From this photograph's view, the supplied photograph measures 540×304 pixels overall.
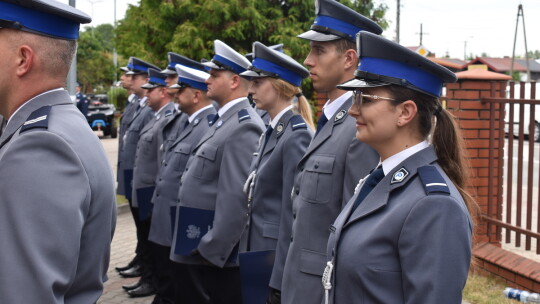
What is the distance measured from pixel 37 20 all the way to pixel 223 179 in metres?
2.82

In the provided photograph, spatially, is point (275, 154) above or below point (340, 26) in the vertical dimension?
below

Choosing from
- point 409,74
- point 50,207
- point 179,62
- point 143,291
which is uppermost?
point 179,62

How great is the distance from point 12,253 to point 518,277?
5.11 meters

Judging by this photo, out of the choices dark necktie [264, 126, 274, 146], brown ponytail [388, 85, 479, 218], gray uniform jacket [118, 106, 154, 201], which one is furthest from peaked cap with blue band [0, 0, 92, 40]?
gray uniform jacket [118, 106, 154, 201]

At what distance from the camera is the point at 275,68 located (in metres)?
4.68

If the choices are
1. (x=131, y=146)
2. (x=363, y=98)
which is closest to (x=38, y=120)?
(x=363, y=98)

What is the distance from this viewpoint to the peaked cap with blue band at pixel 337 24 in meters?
3.75

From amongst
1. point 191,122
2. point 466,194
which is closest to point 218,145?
point 191,122

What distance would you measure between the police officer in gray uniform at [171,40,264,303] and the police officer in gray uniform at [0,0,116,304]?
242cm

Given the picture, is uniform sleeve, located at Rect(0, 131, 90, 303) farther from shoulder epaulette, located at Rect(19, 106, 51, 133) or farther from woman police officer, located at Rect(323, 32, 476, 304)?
woman police officer, located at Rect(323, 32, 476, 304)

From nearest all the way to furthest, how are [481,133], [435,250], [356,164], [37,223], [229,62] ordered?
[37,223], [435,250], [356,164], [229,62], [481,133]

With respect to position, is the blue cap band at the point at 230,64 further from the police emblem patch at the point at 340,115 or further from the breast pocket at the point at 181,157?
the police emblem patch at the point at 340,115

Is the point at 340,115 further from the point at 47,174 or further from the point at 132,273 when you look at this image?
the point at 132,273

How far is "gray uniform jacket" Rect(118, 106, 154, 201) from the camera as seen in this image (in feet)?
28.9
